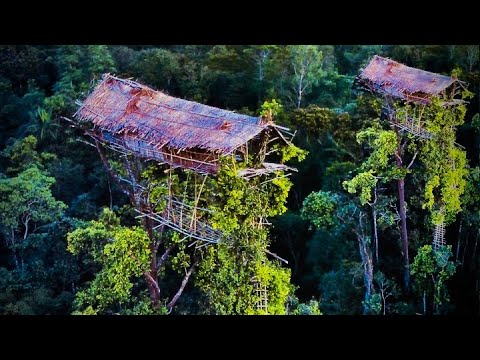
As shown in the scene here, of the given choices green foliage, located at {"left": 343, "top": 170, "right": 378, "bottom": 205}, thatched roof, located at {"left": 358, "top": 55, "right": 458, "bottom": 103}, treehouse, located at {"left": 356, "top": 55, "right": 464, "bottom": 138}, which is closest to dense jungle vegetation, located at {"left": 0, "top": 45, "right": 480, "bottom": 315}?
green foliage, located at {"left": 343, "top": 170, "right": 378, "bottom": 205}

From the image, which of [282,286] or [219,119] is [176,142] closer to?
[219,119]

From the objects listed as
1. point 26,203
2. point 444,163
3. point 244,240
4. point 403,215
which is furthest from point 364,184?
point 26,203

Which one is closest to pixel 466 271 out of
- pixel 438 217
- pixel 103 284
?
pixel 438 217

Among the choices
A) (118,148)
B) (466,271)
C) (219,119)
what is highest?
(219,119)

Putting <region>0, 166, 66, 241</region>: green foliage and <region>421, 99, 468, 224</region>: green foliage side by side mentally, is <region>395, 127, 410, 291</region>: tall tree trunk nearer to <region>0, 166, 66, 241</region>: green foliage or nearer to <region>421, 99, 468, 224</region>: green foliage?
<region>421, 99, 468, 224</region>: green foliage

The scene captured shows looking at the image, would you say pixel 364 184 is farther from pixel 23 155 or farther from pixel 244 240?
pixel 23 155
